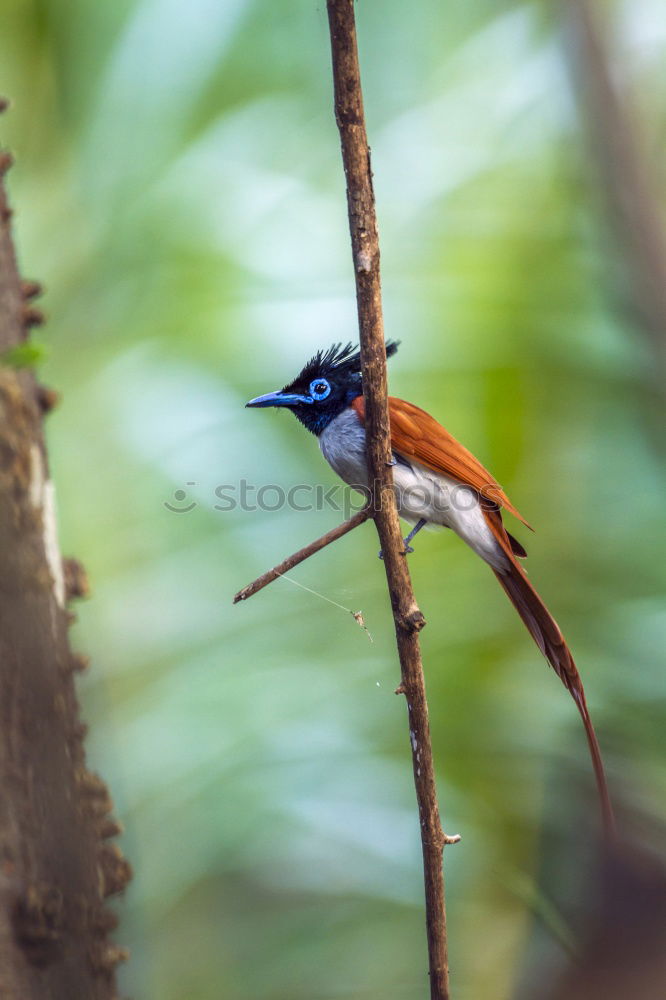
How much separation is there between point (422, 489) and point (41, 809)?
1375 mm

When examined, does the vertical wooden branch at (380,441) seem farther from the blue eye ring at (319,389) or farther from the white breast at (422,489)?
the blue eye ring at (319,389)

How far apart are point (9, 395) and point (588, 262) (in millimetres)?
2009

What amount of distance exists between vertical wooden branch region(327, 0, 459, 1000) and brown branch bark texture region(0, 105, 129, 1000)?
452mm

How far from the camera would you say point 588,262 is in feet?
8.69

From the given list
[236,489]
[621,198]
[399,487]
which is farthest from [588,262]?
[236,489]

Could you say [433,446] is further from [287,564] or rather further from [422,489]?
[287,564]

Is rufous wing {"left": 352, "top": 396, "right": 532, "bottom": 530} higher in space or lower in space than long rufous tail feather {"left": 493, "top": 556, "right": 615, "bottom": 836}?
higher

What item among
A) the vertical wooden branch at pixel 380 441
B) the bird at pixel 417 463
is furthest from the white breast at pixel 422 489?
the vertical wooden branch at pixel 380 441

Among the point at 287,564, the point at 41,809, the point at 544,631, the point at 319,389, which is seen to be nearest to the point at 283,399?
the point at 319,389

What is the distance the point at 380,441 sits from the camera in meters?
1.30

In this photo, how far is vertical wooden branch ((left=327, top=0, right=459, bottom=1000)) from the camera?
3.51ft

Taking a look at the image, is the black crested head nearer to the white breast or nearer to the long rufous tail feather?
the white breast

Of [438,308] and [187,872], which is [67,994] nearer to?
[187,872]

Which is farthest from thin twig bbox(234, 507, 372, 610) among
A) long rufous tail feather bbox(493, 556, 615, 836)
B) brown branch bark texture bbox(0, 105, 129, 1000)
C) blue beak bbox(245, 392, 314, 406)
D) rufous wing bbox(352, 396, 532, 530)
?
blue beak bbox(245, 392, 314, 406)
